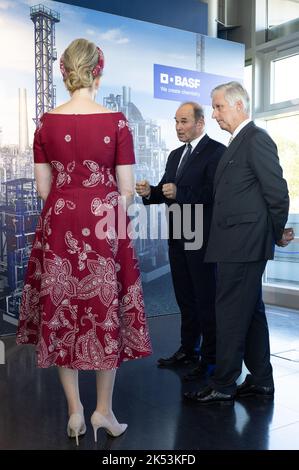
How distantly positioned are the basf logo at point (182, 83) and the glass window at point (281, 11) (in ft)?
3.88

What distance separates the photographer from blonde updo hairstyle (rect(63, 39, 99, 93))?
6.02 ft

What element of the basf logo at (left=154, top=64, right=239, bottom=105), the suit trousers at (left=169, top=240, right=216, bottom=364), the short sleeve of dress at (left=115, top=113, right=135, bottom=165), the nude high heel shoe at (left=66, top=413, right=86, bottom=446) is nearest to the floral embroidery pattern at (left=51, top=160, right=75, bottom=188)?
the short sleeve of dress at (left=115, top=113, right=135, bottom=165)

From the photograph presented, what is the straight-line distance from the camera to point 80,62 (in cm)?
184

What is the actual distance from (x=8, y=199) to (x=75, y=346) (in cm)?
225

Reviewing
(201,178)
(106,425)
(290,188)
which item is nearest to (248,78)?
(290,188)

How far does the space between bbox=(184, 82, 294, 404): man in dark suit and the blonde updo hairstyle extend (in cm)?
78

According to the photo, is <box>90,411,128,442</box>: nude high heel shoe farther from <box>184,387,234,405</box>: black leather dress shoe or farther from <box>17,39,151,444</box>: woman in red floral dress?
<box>184,387,234,405</box>: black leather dress shoe

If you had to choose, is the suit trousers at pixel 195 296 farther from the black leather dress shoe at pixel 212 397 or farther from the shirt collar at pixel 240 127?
the shirt collar at pixel 240 127

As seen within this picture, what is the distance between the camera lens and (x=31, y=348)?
3648 mm

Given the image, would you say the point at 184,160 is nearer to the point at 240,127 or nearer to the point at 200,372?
the point at 240,127

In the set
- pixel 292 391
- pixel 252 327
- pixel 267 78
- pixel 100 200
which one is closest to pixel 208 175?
pixel 252 327

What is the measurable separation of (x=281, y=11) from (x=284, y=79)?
77 centimetres

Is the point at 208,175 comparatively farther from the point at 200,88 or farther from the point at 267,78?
the point at 267,78

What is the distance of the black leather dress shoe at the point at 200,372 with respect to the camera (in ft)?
9.40
